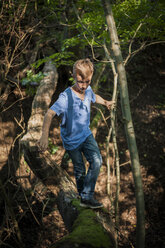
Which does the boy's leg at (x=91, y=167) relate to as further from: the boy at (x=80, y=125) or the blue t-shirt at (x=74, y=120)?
the blue t-shirt at (x=74, y=120)

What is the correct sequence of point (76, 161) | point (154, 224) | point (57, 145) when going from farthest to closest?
point (57, 145)
point (154, 224)
point (76, 161)

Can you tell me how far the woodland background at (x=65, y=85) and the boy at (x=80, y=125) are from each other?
0.43 m

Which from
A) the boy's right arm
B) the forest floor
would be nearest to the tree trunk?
the boy's right arm

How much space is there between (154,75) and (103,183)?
6473mm

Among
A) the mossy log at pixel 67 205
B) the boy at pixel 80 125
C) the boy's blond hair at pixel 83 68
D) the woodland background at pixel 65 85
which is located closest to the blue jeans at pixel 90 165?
the boy at pixel 80 125

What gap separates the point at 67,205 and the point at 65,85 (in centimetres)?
595

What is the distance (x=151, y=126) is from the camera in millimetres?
7289

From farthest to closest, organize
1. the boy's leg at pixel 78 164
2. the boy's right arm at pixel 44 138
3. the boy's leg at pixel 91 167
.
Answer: the boy's leg at pixel 78 164 → the boy's leg at pixel 91 167 → the boy's right arm at pixel 44 138

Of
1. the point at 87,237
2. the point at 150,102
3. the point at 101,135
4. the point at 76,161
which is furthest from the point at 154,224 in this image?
the point at 150,102

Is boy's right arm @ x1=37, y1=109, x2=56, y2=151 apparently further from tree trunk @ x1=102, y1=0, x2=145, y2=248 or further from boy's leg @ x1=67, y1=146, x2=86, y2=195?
tree trunk @ x1=102, y1=0, x2=145, y2=248

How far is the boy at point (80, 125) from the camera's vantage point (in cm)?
227

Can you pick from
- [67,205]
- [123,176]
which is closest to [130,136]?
[67,205]

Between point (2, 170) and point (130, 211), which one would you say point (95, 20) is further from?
point (130, 211)

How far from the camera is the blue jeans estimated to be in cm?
235
